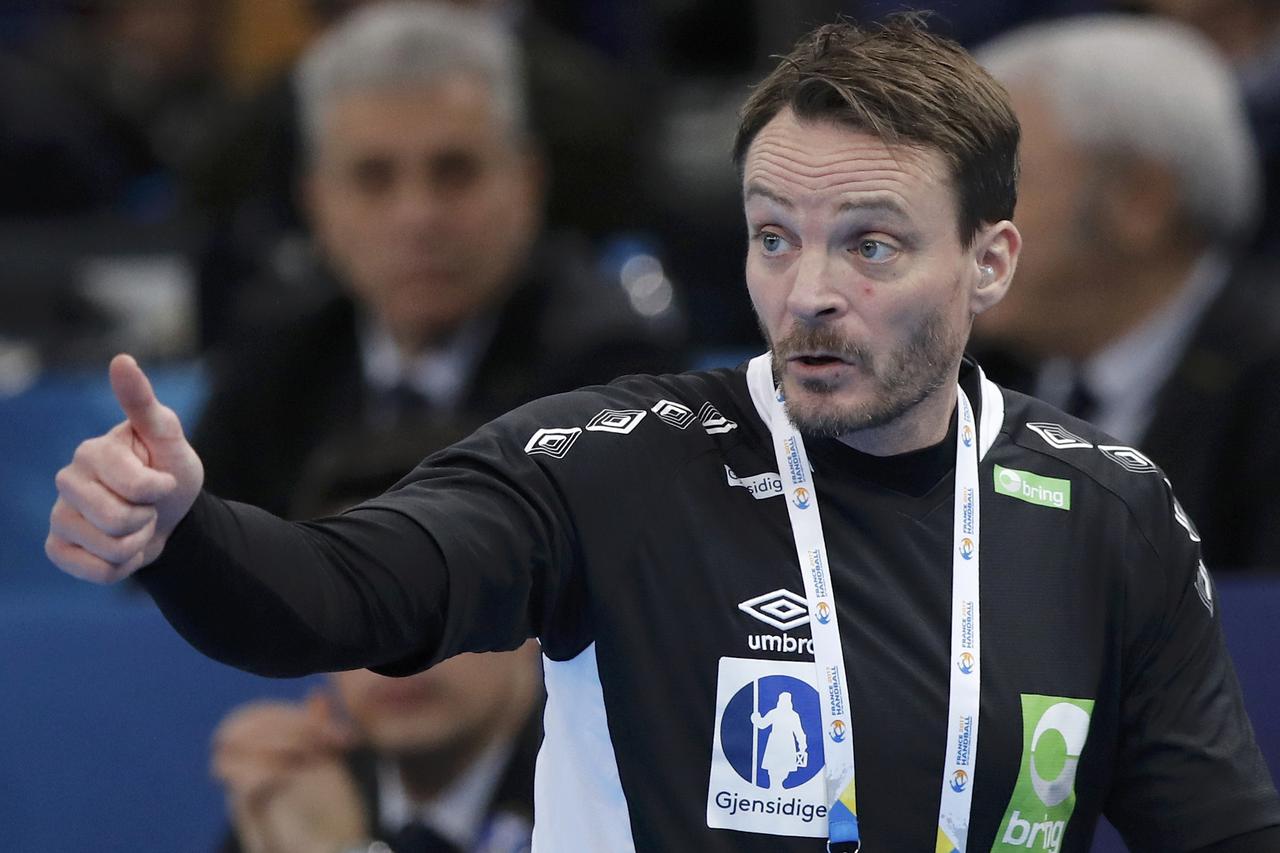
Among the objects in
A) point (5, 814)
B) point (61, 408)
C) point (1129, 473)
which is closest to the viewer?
point (1129, 473)

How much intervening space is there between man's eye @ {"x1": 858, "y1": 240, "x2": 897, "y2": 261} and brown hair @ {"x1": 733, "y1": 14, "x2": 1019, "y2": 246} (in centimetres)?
12

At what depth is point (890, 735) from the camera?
240cm

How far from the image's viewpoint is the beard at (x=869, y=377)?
2426mm

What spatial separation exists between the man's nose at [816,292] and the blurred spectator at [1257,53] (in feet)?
10.9

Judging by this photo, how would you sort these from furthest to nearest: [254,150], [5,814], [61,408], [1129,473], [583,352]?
[254,150], [61,408], [583,352], [5,814], [1129,473]

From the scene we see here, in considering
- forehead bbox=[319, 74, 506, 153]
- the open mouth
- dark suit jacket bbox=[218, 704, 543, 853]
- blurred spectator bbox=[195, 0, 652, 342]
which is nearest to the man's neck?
the open mouth

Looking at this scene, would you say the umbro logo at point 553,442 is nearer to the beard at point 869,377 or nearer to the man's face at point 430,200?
the beard at point 869,377

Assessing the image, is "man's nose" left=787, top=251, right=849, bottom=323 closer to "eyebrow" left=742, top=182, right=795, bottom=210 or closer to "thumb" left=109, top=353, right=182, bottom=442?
"eyebrow" left=742, top=182, right=795, bottom=210

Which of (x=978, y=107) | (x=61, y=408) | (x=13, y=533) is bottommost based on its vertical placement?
(x=13, y=533)

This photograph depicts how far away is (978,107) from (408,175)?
2.45 meters

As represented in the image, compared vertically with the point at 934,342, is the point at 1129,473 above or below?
below

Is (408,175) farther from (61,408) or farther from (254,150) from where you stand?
(254,150)

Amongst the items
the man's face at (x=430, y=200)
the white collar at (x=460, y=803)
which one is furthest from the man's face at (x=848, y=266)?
the man's face at (x=430, y=200)

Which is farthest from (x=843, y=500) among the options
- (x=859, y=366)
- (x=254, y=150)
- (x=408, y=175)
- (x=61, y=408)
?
(x=254, y=150)
